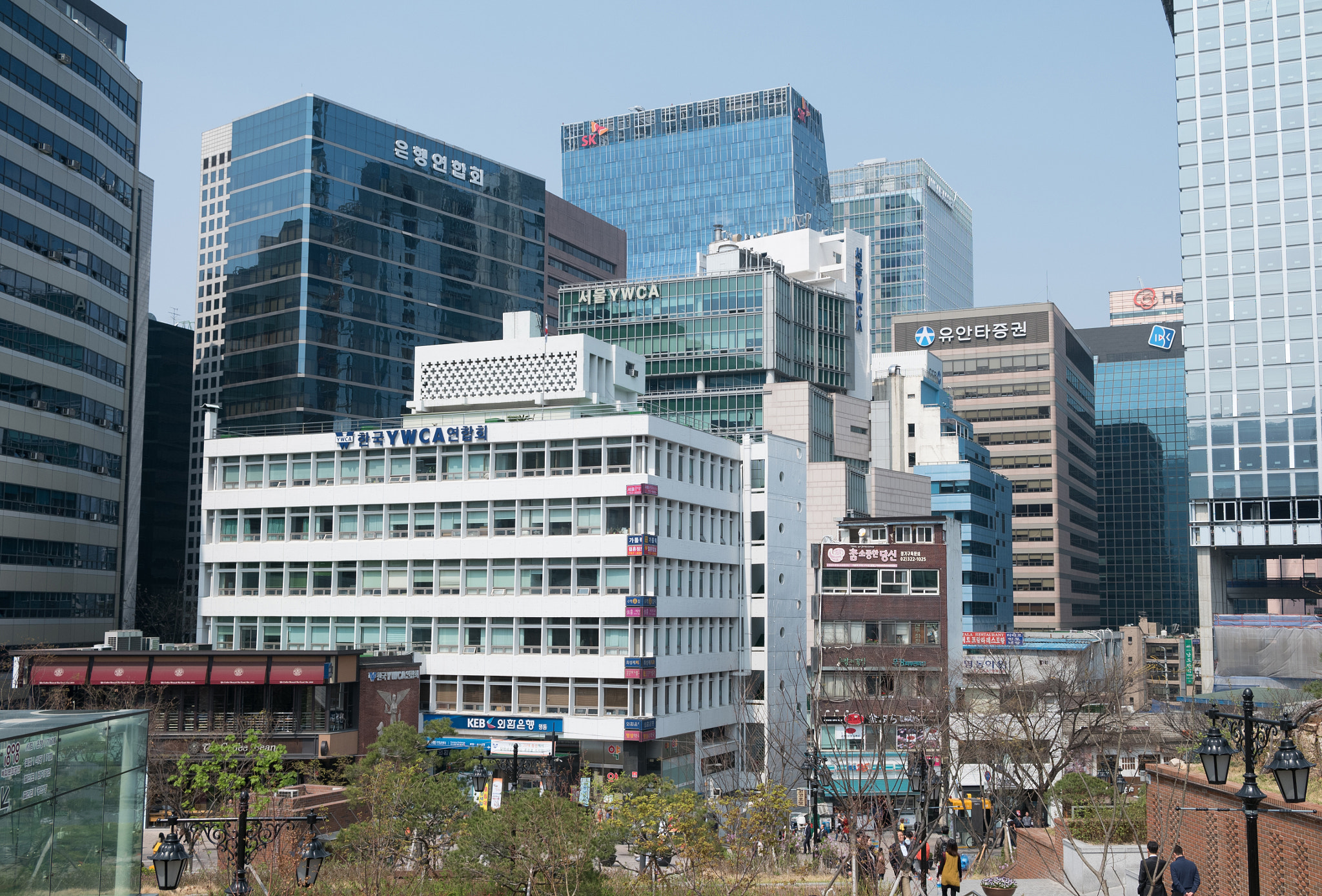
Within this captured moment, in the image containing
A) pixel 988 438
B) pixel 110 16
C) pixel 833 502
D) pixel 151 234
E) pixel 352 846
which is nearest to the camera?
pixel 352 846

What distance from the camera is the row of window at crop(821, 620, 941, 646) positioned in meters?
83.6

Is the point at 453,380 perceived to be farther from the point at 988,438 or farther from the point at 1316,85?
the point at 988,438

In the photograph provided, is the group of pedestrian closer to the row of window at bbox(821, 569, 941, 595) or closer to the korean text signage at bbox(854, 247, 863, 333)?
the row of window at bbox(821, 569, 941, 595)

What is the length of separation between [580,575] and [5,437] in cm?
4135

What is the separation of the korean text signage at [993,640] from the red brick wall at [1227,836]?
66506mm

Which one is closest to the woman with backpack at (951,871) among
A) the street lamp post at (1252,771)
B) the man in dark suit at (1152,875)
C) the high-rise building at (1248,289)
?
the man in dark suit at (1152,875)

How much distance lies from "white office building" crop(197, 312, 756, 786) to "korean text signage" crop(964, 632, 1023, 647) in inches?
1041

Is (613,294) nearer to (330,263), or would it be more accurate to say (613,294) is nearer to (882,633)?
(330,263)

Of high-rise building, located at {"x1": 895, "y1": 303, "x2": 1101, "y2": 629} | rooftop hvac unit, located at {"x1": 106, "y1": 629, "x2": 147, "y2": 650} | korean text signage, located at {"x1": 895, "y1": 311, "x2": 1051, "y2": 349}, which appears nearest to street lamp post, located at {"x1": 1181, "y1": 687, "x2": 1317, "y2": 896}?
rooftop hvac unit, located at {"x1": 106, "y1": 629, "x2": 147, "y2": 650}

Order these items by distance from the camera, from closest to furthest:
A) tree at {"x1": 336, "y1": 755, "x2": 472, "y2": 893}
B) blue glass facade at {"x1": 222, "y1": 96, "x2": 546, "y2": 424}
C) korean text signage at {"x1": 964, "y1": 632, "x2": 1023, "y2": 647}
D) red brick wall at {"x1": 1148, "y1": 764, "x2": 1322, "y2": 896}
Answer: red brick wall at {"x1": 1148, "y1": 764, "x2": 1322, "y2": 896}
tree at {"x1": 336, "y1": 755, "x2": 472, "y2": 893}
korean text signage at {"x1": 964, "y1": 632, "x2": 1023, "y2": 647}
blue glass facade at {"x1": 222, "y1": 96, "x2": 546, "y2": 424}

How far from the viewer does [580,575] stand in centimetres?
7244

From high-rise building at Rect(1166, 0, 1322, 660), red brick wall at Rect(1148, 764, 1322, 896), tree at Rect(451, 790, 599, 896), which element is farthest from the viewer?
high-rise building at Rect(1166, 0, 1322, 660)

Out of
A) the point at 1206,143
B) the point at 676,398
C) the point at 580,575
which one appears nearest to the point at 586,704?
the point at 580,575

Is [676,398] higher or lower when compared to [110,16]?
lower
